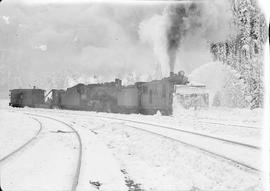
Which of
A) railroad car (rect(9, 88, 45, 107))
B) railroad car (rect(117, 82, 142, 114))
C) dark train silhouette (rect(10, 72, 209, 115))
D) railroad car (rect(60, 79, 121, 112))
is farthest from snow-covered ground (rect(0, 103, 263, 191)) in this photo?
railroad car (rect(9, 88, 45, 107))

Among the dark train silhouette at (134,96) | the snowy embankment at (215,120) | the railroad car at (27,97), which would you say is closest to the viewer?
the snowy embankment at (215,120)

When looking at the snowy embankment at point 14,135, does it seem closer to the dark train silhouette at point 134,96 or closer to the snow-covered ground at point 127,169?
the snow-covered ground at point 127,169

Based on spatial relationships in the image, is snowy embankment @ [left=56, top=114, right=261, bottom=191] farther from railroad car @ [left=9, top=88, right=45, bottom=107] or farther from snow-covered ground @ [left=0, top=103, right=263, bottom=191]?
railroad car @ [left=9, top=88, right=45, bottom=107]

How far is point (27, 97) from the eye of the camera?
166 ft

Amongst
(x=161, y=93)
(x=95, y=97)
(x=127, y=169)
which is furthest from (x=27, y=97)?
(x=127, y=169)

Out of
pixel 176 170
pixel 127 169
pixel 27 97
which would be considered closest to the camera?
pixel 176 170

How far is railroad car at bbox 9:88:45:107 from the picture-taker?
50.2 m

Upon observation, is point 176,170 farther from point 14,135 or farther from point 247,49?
point 247,49

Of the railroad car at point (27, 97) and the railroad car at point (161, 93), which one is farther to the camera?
the railroad car at point (27, 97)

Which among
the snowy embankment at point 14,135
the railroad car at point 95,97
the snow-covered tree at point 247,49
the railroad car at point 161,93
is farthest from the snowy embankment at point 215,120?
the railroad car at point 95,97

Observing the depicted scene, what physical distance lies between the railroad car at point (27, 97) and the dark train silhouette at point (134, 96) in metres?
0.81

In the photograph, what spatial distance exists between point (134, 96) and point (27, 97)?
2550 centimetres

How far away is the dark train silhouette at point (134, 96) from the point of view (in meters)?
24.4

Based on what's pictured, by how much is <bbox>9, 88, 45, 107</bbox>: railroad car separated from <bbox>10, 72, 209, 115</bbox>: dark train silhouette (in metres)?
0.81
